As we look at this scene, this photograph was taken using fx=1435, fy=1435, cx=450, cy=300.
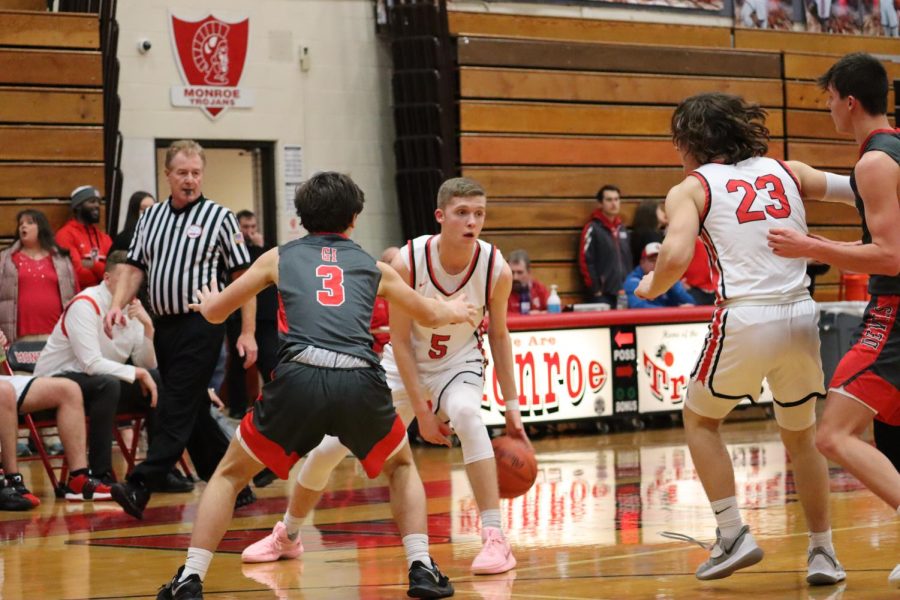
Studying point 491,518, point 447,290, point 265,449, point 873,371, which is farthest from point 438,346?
point 873,371

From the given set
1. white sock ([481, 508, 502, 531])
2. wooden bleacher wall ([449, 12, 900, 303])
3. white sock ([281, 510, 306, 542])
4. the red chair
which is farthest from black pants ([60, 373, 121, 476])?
wooden bleacher wall ([449, 12, 900, 303])

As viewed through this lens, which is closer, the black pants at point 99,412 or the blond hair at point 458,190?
the blond hair at point 458,190

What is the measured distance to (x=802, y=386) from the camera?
4875 millimetres

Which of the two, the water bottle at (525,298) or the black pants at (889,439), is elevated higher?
the water bottle at (525,298)

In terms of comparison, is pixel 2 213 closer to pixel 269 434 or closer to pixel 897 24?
pixel 269 434

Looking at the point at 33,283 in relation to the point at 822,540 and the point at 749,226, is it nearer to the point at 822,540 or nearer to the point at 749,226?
the point at 749,226

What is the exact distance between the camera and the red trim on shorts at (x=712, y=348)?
15.9 ft

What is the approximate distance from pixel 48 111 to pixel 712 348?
8.05 metres

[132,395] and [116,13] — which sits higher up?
[116,13]

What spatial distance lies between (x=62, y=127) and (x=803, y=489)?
8158 mm

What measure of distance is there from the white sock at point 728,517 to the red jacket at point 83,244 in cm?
676

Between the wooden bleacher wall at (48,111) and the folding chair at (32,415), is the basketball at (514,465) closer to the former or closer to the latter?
the folding chair at (32,415)

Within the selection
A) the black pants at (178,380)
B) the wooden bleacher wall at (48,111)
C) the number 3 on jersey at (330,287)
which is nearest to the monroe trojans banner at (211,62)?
the wooden bleacher wall at (48,111)

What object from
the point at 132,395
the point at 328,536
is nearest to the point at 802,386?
the point at 328,536
